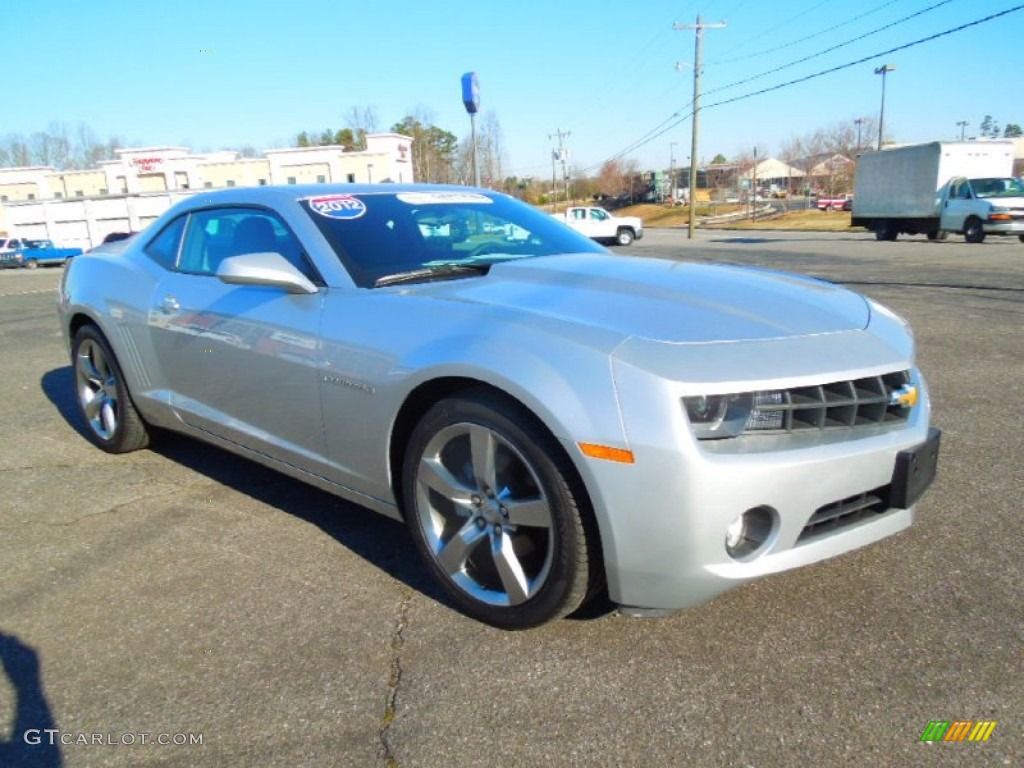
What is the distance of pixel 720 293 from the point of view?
2566mm

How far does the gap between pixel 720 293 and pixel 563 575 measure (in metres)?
1.13

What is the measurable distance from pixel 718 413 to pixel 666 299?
0.59 metres

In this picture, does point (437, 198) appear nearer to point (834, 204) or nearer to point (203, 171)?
point (834, 204)

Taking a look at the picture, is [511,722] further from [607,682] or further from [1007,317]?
[1007,317]

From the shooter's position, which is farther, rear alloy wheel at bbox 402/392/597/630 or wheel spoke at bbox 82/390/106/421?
wheel spoke at bbox 82/390/106/421

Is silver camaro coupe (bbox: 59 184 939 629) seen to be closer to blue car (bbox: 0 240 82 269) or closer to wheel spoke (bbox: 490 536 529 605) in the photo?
wheel spoke (bbox: 490 536 529 605)

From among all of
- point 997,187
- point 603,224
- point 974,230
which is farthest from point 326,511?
point 603,224

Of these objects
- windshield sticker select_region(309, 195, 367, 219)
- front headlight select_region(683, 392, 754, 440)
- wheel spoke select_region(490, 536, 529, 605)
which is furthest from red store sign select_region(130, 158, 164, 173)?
front headlight select_region(683, 392, 754, 440)

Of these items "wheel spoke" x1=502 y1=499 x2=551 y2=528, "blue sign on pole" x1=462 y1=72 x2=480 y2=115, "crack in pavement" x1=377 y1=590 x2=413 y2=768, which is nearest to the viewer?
"crack in pavement" x1=377 y1=590 x2=413 y2=768

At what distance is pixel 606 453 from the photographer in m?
1.95

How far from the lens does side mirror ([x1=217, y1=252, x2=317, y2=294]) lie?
2.73 meters

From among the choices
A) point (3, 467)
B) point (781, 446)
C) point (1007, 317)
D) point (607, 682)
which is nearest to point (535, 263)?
point (781, 446)

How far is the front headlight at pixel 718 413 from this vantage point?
1.95 m

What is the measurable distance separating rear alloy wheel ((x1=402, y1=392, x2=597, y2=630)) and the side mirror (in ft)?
2.64
